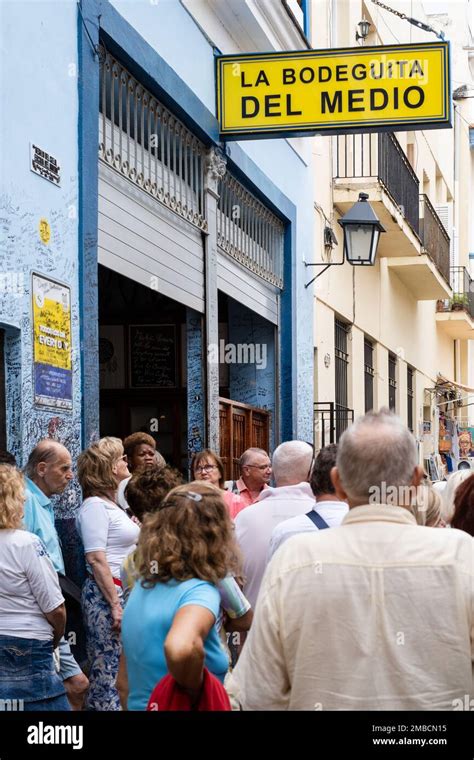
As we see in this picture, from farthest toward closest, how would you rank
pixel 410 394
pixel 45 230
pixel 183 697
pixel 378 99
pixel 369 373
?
pixel 410 394 < pixel 369 373 < pixel 378 99 < pixel 45 230 < pixel 183 697

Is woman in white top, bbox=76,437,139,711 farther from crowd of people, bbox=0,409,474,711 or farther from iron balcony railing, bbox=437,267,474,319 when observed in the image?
iron balcony railing, bbox=437,267,474,319

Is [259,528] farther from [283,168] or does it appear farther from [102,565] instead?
[283,168]

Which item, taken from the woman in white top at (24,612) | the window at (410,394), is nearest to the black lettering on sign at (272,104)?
the woman in white top at (24,612)

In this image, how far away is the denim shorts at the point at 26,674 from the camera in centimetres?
A: 507

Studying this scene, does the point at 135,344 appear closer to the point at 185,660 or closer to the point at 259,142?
the point at 259,142

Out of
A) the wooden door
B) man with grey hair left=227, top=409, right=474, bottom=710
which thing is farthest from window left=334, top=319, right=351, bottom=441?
man with grey hair left=227, top=409, right=474, bottom=710

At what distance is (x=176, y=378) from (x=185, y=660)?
897 centimetres

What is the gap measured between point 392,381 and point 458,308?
20.0ft

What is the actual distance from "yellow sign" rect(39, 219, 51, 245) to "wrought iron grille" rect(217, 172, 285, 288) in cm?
451

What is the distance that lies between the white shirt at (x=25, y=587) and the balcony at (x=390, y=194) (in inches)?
446

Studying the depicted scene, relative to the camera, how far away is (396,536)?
3119 mm

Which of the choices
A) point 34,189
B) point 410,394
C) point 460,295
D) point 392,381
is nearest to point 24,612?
point 34,189

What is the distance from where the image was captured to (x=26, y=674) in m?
5.12

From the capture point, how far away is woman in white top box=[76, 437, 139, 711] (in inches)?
251
